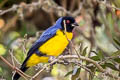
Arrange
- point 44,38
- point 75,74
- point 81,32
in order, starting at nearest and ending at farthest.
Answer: point 75,74, point 44,38, point 81,32

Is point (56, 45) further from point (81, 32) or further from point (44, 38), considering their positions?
point (81, 32)

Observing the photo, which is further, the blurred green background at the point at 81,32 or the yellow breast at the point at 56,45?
the blurred green background at the point at 81,32

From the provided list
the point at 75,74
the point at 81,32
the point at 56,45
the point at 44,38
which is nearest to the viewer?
the point at 75,74

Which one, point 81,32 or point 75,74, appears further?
point 81,32

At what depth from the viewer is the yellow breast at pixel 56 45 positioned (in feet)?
15.2

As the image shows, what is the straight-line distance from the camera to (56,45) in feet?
15.3

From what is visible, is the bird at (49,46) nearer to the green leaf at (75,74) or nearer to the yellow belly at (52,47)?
the yellow belly at (52,47)

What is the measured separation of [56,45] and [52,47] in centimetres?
6

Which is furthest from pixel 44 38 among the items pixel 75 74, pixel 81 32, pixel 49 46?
pixel 81 32

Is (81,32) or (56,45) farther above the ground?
(56,45)

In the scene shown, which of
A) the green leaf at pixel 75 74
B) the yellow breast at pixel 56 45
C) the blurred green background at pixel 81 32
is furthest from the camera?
the blurred green background at pixel 81 32

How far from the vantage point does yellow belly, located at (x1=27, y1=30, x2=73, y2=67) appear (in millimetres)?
4637

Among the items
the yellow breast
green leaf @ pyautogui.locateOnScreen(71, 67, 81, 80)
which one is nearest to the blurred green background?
the yellow breast

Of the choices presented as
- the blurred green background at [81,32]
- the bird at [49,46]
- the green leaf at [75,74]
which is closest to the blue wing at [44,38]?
the bird at [49,46]
